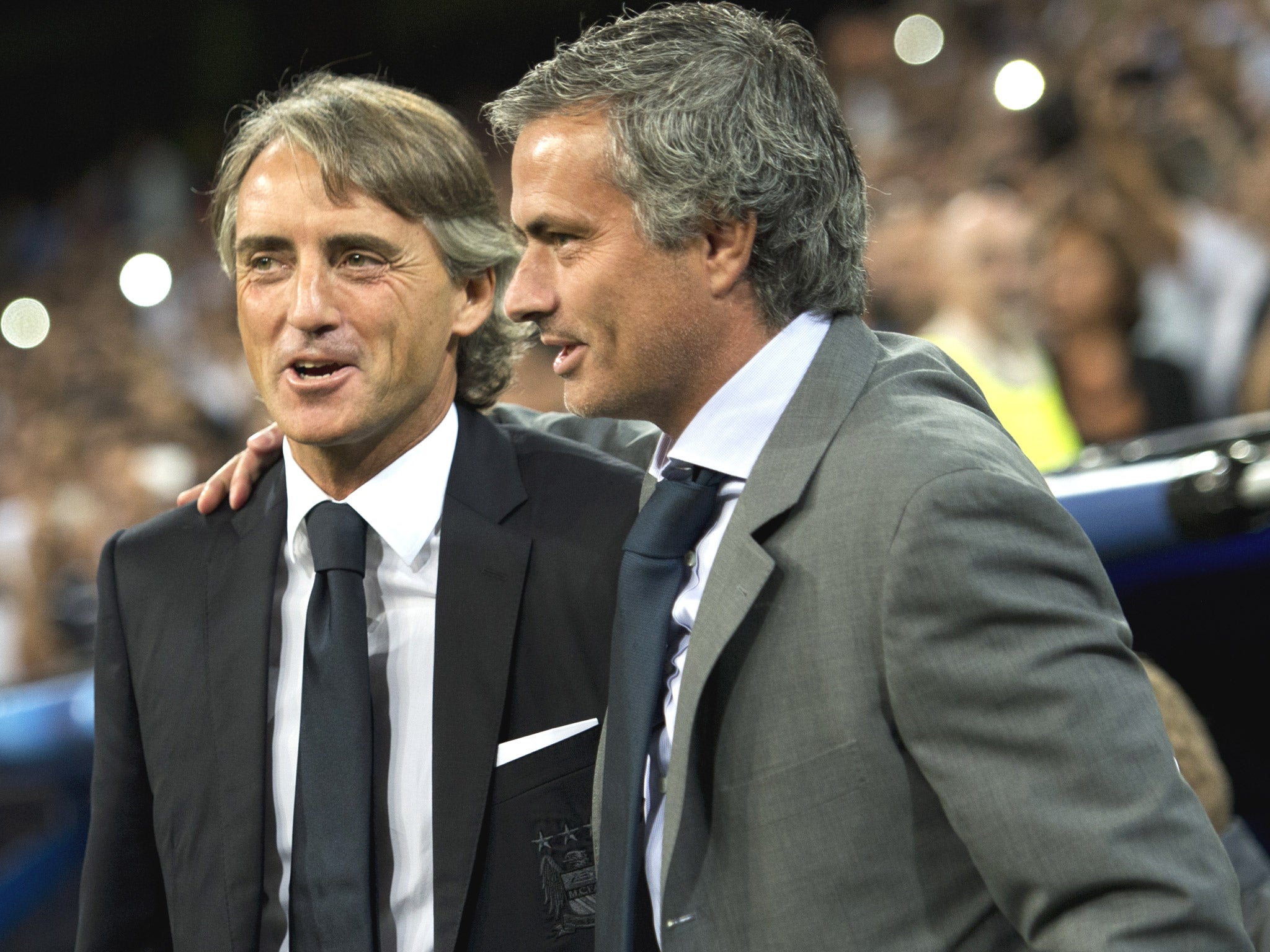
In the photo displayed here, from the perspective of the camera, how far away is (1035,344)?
3.33 m

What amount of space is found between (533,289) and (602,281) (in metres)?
0.07

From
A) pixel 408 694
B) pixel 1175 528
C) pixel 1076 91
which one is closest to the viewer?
pixel 408 694

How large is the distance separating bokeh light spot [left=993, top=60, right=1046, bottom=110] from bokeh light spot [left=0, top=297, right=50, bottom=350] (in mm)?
5692

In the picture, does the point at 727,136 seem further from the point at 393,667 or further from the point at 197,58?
the point at 197,58

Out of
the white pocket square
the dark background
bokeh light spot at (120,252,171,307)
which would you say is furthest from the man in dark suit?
bokeh light spot at (120,252,171,307)

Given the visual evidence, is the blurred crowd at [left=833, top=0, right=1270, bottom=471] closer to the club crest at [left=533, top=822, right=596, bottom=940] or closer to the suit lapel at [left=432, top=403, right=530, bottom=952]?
the suit lapel at [left=432, top=403, right=530, bottom=952]

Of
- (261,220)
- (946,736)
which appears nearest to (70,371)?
(261,220)

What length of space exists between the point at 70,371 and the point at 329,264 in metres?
5.84

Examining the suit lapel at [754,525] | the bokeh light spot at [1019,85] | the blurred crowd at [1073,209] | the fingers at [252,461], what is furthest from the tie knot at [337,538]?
the bokeh light spot at [1019,85]

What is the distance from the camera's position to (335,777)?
1330 millimetres

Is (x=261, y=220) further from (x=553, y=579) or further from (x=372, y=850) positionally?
(x=372, y=850)

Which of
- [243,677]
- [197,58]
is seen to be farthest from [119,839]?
[197,58]

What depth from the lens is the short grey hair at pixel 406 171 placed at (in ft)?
4.86

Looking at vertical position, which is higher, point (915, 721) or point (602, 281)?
point (602, 281)
